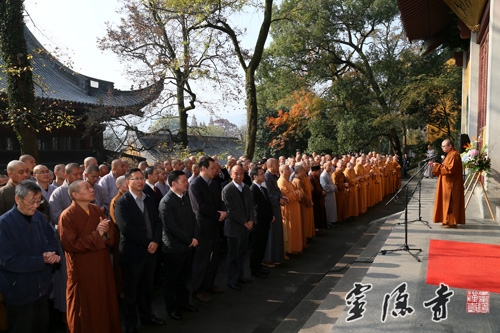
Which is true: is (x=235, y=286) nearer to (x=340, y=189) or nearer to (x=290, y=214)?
(x=290, y=214)

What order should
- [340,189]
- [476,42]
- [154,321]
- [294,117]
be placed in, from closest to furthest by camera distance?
1. [154,321]
2. [340,189]
3. [476,42]
4. [294,117]

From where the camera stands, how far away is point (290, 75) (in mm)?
23750

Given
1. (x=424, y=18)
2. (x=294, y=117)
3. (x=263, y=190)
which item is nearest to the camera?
(x=263, y=190)

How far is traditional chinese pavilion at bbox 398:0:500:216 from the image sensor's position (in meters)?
8.50

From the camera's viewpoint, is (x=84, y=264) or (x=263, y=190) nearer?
(x=84, y=264)

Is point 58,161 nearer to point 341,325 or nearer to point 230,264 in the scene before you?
point 230,264

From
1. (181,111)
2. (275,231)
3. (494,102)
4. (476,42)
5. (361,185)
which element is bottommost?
(275,231)

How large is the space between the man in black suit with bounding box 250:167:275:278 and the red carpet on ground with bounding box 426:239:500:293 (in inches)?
97.2

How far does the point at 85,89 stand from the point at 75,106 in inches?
117

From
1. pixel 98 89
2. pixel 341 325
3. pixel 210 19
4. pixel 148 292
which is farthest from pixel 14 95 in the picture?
pixel 98 89

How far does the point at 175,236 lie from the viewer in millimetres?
5066

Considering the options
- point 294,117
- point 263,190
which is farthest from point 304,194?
point 294,117

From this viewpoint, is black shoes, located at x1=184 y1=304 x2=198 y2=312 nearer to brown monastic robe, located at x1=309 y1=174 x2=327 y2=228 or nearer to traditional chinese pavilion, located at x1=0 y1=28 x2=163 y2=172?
brown monastic robe, located at x1=309 y1=174 x2=327 y2=228

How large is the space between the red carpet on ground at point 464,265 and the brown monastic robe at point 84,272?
3.77 metres
